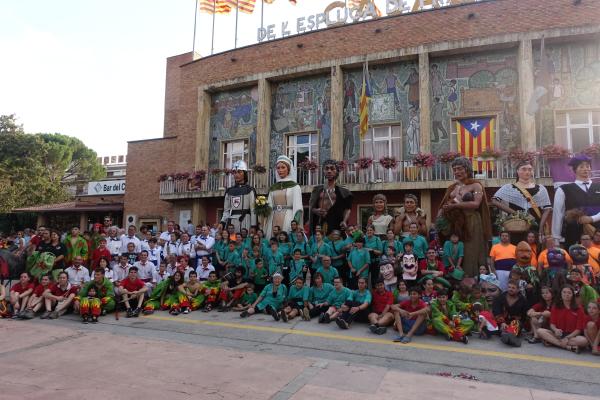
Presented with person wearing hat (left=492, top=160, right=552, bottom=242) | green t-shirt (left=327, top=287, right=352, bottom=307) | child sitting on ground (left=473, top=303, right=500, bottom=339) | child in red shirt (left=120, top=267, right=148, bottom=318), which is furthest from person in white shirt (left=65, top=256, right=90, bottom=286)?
person wearing hat (left=492, top=160, right=552, bottom=242)

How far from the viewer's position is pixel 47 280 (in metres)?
8.24

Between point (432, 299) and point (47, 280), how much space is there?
7048 millimetres

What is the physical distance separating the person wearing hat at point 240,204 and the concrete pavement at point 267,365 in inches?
158

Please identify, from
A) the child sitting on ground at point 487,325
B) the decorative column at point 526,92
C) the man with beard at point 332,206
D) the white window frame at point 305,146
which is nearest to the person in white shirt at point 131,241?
the man with beard at point 332,206

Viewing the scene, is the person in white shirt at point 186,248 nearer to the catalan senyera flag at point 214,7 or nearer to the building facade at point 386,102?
the building facade at point 386,102

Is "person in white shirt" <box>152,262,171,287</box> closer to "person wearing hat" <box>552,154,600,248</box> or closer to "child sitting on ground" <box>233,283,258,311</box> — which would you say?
"child sitting on ground" <box>233,283,258,311</box>

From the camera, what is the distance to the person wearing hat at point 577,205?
7367 millimetres

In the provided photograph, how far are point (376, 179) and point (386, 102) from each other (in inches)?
120

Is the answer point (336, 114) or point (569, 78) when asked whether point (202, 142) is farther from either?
point (569, 78)

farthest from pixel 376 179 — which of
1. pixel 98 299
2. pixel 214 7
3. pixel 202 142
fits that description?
pixel 214 7

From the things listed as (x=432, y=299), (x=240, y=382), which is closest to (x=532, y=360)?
(x=432, y=299)

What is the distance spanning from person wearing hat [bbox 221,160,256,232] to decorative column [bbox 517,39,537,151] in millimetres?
9534

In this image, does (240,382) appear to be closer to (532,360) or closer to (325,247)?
(532,360)

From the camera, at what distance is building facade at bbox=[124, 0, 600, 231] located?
14.2 meters
